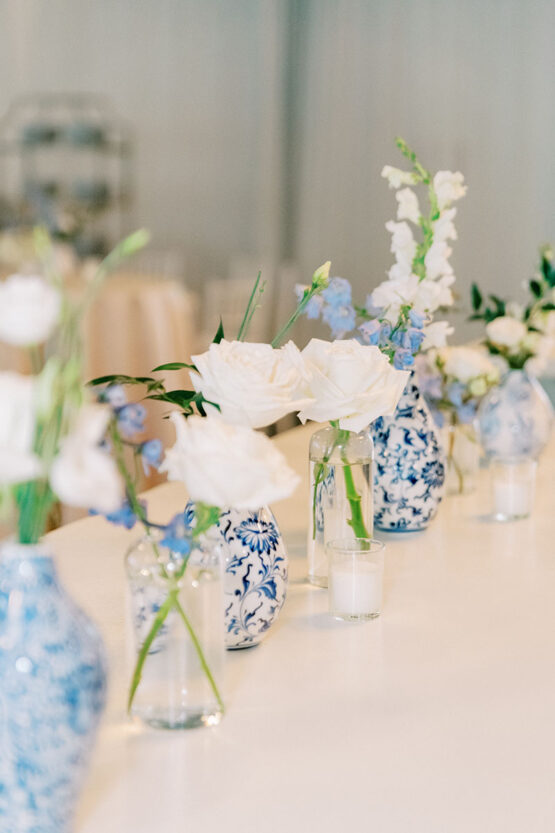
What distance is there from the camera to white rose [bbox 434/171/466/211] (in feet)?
3.86

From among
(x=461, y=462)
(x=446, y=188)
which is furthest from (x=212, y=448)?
(x=461, y=462)

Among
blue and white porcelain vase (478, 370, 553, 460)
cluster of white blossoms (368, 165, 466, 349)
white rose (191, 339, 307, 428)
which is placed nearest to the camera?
white rose (191, 339, 307, 428)

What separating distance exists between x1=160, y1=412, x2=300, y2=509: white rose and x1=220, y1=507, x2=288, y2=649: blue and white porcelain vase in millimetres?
201

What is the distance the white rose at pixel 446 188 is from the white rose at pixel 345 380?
1.20ft

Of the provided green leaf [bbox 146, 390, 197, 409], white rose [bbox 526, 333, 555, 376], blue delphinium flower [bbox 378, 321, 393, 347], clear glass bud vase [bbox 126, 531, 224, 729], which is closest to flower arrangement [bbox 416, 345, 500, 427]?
white rose [bbox 526, 333, 555, 376]

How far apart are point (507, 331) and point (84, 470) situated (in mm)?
1142

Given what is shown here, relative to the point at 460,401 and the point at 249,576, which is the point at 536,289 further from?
the point at 249,576

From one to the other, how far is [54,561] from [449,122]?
5.36 meters

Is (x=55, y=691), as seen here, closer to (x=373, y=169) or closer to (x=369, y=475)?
(x=369, y=475)

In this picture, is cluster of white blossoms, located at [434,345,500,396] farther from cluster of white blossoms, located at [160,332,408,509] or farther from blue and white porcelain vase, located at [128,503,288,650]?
blue and white porcelain vase, located at [128,503,288,650]

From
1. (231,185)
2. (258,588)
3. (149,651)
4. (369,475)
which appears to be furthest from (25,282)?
(231,185)

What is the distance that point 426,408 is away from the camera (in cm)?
125

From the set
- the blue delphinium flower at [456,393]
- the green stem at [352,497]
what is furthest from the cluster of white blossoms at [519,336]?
the green stem at [352,497]

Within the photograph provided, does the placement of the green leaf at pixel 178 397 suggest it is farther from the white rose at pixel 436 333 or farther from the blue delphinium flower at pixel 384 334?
the white rose at pixel 436 333
